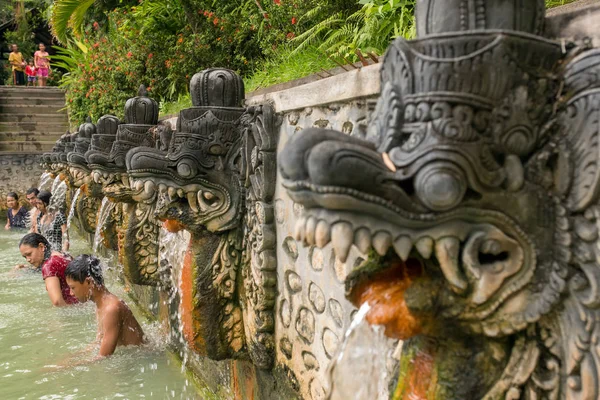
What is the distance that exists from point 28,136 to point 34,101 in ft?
6.73

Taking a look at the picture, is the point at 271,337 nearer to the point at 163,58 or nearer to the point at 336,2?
the point at 336,2

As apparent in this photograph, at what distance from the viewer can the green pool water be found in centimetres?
A: 502

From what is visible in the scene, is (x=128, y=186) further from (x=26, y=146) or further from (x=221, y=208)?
(x=26, y=146)

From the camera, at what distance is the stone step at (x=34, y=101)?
2153cm

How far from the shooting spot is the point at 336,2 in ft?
21.3

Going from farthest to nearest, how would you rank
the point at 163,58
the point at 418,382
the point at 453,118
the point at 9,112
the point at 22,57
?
1. the point at 22,57
2. the point at 9,112
3. the point at 163,58
4. the point at 418,382
5. the point at 453,118

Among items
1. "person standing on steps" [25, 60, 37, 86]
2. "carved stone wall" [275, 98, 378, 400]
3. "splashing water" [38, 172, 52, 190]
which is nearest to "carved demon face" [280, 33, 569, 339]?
"carved stone wall" [275, 98, 378, 400]

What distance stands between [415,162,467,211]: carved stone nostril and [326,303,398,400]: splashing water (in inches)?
26.0

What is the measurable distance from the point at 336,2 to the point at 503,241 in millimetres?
5459

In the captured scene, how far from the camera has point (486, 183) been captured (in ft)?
4.88

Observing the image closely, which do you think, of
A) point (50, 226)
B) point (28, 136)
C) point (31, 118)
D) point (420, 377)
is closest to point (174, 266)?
point (420, 377)

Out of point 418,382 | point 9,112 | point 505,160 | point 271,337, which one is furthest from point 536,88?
point 9,112

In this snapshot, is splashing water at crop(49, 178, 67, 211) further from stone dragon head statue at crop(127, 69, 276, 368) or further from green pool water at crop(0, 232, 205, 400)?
stone dragon head statue at crop(127, 69, 276, 368)

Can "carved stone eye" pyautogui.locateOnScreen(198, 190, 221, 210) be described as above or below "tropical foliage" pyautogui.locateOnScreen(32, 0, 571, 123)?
below
